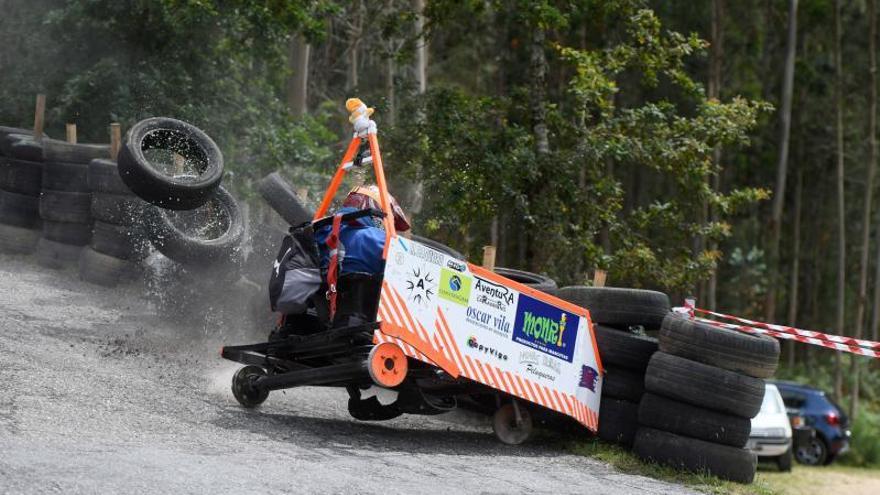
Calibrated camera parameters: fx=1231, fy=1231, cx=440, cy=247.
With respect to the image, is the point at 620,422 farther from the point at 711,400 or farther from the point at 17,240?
the point at 17,240

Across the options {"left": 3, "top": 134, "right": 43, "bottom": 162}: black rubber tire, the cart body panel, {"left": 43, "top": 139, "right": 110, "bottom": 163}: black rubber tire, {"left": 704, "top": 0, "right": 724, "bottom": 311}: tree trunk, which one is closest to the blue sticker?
the cart body panel

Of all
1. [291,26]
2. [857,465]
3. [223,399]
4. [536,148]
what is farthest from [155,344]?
[857,465]

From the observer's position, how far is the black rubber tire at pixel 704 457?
10375 mm

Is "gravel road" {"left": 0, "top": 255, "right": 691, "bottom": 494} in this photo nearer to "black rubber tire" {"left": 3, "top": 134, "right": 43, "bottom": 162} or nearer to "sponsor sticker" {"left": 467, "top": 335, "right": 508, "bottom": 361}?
"sponsor sticker" {"left": 467, "top": 335, "right": 508, "bottom": 361}

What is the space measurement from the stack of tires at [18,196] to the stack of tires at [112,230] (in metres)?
1.96

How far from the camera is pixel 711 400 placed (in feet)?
34.3

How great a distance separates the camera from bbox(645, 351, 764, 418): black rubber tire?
10.4 metres

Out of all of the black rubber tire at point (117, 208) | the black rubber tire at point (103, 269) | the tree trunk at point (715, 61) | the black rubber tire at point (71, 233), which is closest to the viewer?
the black rubber tire at point (117, 208)

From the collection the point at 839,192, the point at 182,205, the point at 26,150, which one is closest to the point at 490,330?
the point at 182,205

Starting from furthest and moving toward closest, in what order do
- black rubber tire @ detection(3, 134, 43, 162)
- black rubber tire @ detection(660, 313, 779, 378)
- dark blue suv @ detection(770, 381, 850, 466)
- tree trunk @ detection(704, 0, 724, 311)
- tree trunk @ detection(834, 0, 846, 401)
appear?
tree trunk @ detection(834, 0, 846, 401) < tree trunk @ detection(704, 0, 724, 311) < dark blue suv @ detection(770, 381, 850, 466) < black rubber tire @ detection(3, 134, 43, 162) < black rubber tire @ detection(660, 313, 779, 378)

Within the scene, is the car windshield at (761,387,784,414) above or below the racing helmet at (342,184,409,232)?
below

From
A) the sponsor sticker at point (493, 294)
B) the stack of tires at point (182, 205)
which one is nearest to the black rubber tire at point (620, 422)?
the sponsor sticker at point (493, 294)

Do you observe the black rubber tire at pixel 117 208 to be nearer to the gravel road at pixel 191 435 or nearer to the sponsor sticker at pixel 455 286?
the gravel road at pixel 191 435

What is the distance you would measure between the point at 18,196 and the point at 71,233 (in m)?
1.44
